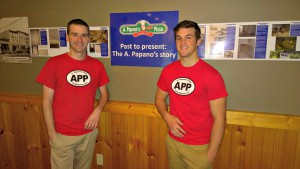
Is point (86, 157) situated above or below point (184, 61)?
below

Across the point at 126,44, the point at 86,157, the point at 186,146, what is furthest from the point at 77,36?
the point at 186,146

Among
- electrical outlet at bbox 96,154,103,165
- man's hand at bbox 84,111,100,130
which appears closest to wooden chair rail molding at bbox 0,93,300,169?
electrical outlet at bbox 96,154,103,165

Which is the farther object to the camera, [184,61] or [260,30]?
[260,30]

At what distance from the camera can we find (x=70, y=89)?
166 cm

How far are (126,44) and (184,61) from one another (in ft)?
2.22

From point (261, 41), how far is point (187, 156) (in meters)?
1.10

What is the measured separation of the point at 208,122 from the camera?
1494 mm

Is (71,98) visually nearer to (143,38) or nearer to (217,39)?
(143,38)

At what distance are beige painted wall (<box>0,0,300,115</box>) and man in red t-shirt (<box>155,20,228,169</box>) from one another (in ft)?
1.25

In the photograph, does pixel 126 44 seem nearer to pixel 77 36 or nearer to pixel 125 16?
pixel 125 16

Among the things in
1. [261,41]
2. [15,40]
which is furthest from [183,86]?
[15,40]

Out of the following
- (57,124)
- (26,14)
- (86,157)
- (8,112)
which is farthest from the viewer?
(8,112)

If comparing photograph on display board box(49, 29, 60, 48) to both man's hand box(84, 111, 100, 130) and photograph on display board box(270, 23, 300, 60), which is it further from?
photograph on display board box(270, 23, 300, 60)

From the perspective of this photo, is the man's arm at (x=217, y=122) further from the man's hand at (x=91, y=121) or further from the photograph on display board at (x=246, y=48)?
the man's hand at (x=91, y=121)
